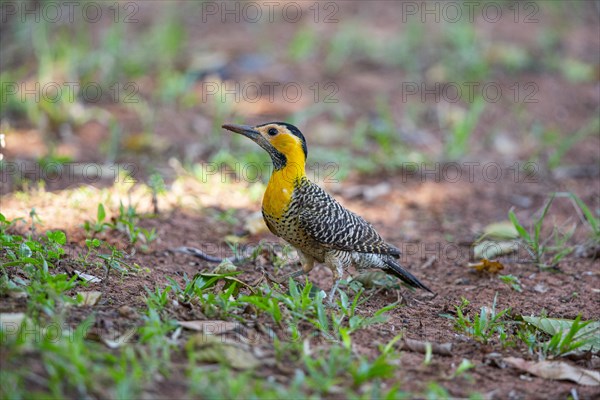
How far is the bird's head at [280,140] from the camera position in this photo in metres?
5.43

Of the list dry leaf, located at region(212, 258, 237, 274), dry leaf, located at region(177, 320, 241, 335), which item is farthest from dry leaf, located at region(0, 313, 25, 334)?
dry leaf, located at region(212, 258, 237, 274)

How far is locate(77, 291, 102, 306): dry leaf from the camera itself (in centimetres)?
399

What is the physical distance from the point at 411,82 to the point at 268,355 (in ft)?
24.9

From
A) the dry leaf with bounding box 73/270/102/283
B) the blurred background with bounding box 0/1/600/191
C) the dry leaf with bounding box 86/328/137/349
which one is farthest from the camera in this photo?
the blurred background with bounding box 0/1/600/191

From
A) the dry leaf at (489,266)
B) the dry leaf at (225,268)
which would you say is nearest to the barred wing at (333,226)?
the dry leaf at (225,268)

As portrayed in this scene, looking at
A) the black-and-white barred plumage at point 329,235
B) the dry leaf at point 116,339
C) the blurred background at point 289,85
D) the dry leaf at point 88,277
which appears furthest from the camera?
the blurred background at point 289,85

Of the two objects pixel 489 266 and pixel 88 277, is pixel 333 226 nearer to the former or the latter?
pixel 489 266

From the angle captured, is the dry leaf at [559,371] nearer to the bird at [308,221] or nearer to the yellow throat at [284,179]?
the bird at [308,221]

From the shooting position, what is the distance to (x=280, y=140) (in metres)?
5.46

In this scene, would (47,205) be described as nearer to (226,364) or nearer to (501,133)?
(226,364)

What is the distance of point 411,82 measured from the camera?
10.7 metres

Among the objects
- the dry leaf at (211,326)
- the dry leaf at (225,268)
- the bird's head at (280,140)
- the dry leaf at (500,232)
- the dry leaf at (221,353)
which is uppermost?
the bird's head at (280,140)

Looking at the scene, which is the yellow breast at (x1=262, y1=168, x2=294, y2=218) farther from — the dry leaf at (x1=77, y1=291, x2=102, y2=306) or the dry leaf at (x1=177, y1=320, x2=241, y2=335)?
the dry leaf at (x1=77, y1=291, x2=102, y2=306)

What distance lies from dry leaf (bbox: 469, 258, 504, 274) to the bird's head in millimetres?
1619
